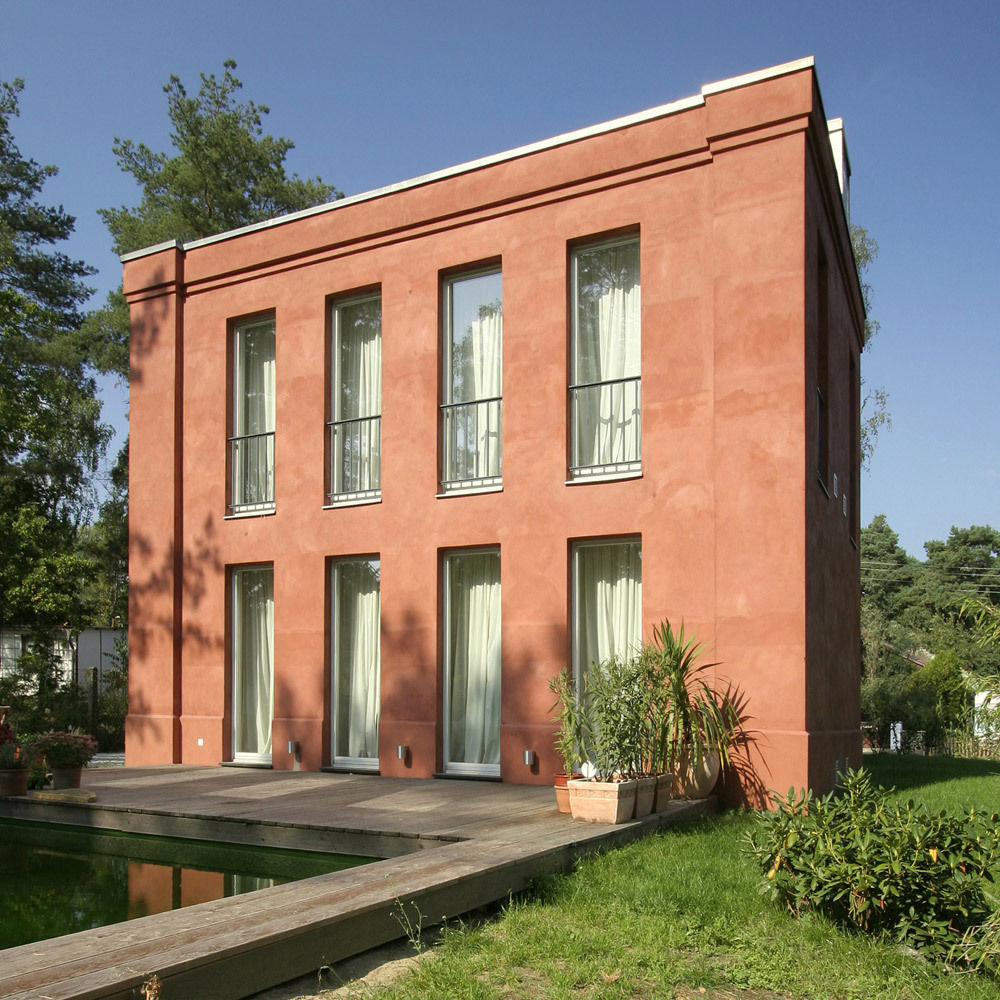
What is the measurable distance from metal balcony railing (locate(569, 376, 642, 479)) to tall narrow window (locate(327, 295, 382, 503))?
2261 mm

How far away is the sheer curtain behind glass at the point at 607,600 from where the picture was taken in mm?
9438

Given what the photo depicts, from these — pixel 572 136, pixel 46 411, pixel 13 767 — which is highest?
pixel 572 136

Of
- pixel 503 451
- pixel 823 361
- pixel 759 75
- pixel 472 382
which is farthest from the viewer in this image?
pixel 472 382

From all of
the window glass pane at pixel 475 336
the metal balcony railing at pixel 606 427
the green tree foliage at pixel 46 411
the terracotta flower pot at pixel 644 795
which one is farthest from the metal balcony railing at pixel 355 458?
the green tree foliage at pixel 46 411

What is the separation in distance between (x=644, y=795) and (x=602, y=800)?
432 millimetres

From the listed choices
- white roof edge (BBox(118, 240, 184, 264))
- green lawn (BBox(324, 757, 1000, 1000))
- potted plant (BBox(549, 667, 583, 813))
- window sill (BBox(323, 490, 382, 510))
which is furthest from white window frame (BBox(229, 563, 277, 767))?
green lawn (BBox(324, 757, 1000, 1000))

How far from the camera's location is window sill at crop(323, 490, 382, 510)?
10906mm

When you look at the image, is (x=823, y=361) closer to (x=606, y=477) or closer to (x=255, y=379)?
(x=606, y=477)

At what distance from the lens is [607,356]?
986 centimetres

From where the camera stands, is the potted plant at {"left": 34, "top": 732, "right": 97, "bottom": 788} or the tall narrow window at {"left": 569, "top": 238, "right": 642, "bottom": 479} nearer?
the potted plant at {"left": 34, "top": 732, "right": 97, "bottom": 788}

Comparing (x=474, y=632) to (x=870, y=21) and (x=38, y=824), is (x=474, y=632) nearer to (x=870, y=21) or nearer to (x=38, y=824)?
(x=38, y=824)

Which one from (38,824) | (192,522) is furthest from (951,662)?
(38,824)

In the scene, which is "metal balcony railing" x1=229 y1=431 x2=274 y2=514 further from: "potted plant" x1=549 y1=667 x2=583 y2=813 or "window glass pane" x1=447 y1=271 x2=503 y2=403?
"potted plant" x1=549 y1=667 x2=583 y2=813

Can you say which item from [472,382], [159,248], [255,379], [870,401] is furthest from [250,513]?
[870,401]
